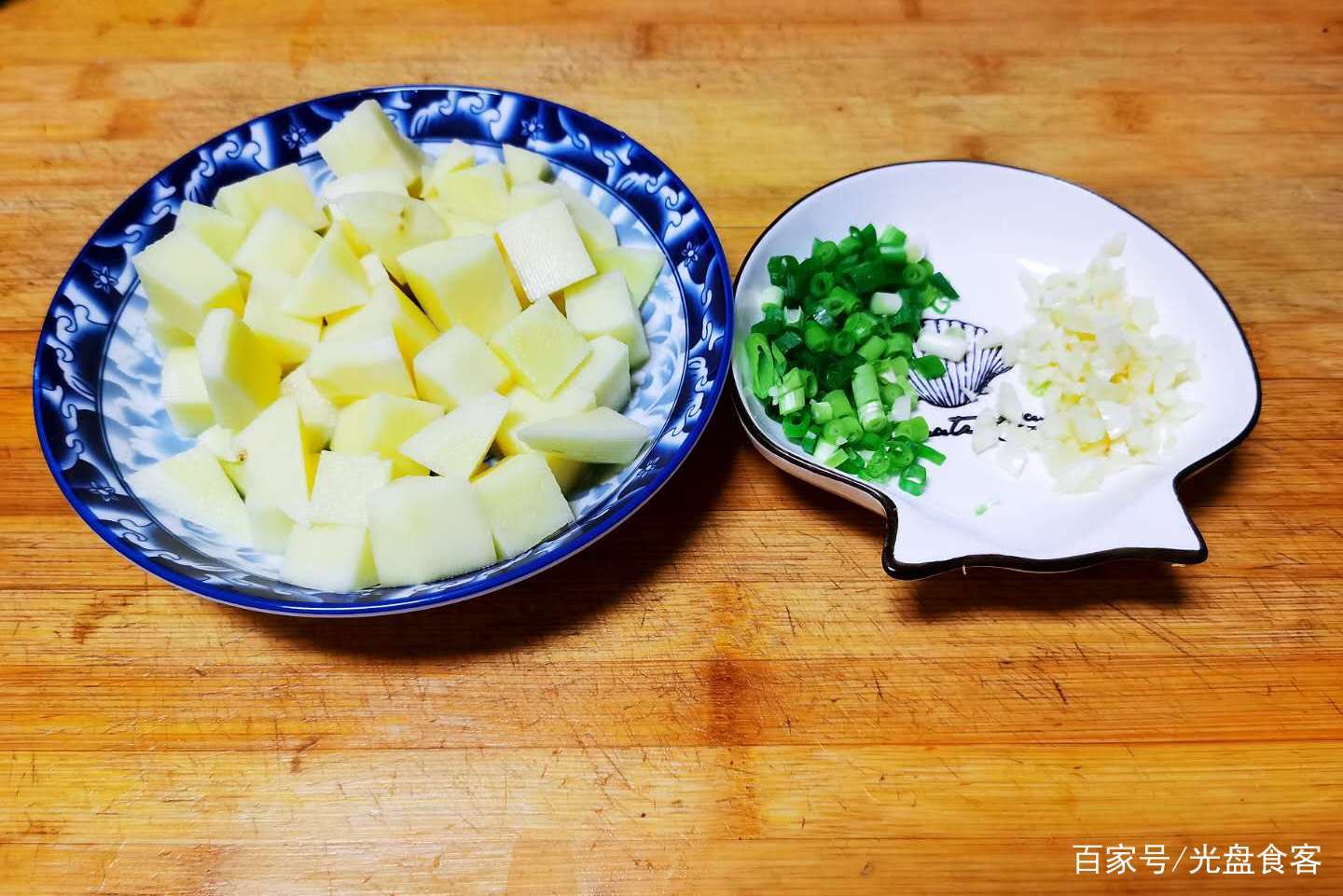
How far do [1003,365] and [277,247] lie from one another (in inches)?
48.1

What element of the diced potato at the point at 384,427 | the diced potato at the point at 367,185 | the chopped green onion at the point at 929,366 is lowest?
the chopped green onion at the point at 929,366

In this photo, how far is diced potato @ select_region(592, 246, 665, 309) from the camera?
1.47 m

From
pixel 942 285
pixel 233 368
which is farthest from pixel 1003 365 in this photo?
pixel 233 368

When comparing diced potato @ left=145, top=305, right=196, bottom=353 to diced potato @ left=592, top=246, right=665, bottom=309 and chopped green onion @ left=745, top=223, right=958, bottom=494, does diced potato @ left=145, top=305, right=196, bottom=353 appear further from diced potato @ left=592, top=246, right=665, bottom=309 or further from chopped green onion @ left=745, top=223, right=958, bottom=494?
chopped green onion @ left=745, top=223, right=958, bottom=494

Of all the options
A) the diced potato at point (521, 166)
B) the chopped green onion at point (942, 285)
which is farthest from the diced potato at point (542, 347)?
the chopped green onion at point (942, 285)

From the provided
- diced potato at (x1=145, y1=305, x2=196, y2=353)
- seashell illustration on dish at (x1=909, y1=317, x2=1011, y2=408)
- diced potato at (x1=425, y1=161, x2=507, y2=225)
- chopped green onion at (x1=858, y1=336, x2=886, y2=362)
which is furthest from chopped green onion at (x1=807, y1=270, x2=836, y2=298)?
diced potato at (x1=145, y1=305, x2=196, y2=353)

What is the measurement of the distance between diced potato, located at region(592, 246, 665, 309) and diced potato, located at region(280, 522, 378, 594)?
0.58m

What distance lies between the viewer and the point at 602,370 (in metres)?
1.33

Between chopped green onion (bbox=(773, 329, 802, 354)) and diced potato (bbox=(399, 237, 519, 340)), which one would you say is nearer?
→ diced potato (bbox=(399, 237, 519, 340))

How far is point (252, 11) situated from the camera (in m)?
2.17

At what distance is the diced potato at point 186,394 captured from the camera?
1364 mm

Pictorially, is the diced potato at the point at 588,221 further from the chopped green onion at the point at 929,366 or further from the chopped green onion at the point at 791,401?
the chopped green onion at the point at 929,366

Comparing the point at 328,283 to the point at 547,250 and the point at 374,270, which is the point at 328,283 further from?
the point at 547,250

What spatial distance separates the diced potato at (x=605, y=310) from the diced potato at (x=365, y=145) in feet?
1.25
